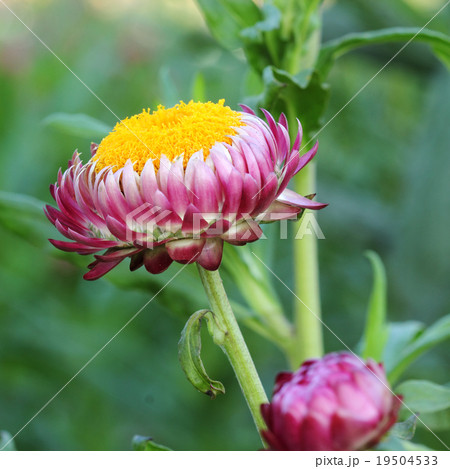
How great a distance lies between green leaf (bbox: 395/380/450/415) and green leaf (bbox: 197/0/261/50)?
0.43m

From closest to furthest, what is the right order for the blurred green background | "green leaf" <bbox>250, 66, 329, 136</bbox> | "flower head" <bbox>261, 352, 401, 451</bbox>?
"flower head" <bbox>261, 352, 401, 451</bbox>
"green leaf" <bbox>250, 66, 329, 136</bbox>
the blurred green background

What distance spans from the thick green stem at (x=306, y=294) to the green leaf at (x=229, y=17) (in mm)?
184

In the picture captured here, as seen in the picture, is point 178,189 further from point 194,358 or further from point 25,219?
point 25,219

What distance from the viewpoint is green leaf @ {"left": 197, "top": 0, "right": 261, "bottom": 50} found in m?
0.74

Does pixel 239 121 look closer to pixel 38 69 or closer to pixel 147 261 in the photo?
pixel 147 261

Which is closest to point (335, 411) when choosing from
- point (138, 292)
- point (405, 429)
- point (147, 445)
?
point (405, 429)

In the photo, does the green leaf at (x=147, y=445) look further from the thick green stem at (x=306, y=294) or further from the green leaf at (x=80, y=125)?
the green leaf at (x=80, y=125)

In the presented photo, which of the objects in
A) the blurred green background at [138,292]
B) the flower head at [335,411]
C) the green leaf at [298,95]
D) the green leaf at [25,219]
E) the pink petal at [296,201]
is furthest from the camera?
the blurred green background at [138,292]

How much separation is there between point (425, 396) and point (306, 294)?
0.56 ft

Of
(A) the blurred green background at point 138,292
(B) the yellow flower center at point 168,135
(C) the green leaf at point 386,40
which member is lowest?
(A) the blurred green background at point 138,292

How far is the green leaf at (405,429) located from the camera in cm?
44

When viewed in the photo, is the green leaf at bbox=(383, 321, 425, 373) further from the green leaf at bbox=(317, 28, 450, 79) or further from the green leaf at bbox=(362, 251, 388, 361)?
the green leaf at bbox=(317, 28, 450, 79)

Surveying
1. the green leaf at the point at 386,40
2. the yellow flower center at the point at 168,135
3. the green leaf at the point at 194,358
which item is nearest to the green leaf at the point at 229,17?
the green leaf at the point at 386,40

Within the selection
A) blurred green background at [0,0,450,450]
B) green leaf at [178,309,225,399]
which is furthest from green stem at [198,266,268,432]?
blurred green background at [0,0,450,450]
